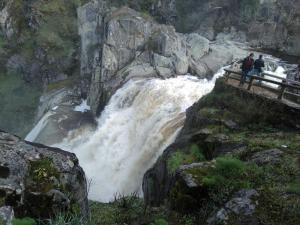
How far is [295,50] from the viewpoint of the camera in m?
38.7

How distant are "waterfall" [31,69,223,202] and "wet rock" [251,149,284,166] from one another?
9.41 metres

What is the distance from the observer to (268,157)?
468 inches

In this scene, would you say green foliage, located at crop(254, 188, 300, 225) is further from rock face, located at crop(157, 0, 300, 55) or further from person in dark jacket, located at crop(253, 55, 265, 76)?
rock face, located at crop(157, 0, 300, 55)

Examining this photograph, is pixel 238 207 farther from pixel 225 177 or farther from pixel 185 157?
pixel 185 157

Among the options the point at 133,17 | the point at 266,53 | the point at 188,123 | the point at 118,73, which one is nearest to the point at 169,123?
the point at 188,123

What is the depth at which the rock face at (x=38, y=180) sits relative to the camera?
9820 mm

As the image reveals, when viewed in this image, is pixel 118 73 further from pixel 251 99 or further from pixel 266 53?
pixel 251 99

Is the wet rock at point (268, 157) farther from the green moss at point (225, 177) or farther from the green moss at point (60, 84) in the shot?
the green moss at point (60, 84)

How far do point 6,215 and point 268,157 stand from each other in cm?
782

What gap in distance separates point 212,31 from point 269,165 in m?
35.2

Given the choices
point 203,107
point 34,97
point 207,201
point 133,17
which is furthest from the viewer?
point 34,97

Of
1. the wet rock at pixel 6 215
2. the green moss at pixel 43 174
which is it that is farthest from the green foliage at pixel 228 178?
the wet rock at pixel 6 215

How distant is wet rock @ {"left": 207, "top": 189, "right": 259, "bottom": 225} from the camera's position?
9102 millimetres

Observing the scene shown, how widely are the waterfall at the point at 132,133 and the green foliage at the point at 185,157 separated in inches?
220
